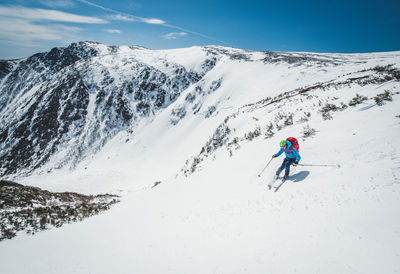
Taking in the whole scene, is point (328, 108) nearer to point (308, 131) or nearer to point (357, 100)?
point (357, 100)

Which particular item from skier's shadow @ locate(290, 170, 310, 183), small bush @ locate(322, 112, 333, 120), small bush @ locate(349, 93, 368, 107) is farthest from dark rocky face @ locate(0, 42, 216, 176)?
skier's shadow @ locate(290, 170, 310, 183)

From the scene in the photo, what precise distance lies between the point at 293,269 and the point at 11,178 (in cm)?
5763

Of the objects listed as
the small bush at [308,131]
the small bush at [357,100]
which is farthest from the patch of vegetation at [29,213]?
the small bush at [357,100]

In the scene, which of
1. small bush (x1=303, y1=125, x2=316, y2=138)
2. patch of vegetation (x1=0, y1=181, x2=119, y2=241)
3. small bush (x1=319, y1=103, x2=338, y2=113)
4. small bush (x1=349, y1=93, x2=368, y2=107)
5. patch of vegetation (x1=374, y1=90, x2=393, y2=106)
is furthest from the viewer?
small bush (x1=319, y1=103, x2=338, y2=113)

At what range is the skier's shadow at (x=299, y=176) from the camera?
7.16 metres

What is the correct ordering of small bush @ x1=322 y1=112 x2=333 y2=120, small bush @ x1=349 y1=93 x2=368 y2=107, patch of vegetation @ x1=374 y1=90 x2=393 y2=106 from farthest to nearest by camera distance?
small bush @ x1=349 y1=93 x2=368 y2=107 → small bush @ x1=322 y1=112 x2=333 y2=120 → patch of vegetation @ x1=374 y1=90 x2=393 y2=106

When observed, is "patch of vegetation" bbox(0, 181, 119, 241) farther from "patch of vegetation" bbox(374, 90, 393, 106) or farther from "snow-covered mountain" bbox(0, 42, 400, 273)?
"patch of vegetation" bbox(374, 90, 393, 106)

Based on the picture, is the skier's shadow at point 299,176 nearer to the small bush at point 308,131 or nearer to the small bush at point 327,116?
the small bush at point 308,131

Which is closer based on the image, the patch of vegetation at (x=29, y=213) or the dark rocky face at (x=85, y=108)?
the patch of vegetation at (x=29, y=213)

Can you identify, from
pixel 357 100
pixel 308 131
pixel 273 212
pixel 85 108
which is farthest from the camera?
pixel 85 108

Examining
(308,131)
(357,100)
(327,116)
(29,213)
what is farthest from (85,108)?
(357,100)

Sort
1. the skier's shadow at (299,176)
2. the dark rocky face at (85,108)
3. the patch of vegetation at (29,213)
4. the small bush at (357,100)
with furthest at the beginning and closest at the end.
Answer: the dark rocky face at (85,108)
the small bush at (357,100)
the patch of vegetation at (29,213)
the skier's shadow at (299,176)

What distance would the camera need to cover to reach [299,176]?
7.37 m

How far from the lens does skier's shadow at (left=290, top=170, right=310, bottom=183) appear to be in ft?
23.5
